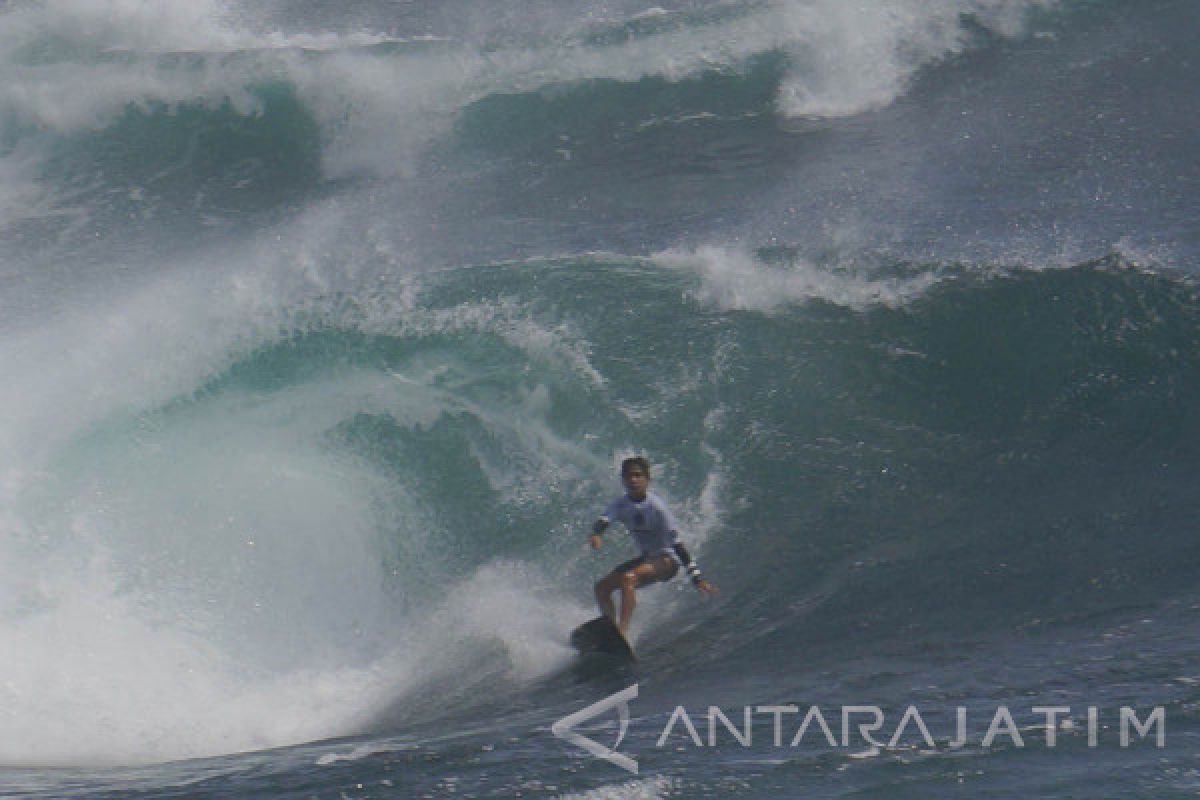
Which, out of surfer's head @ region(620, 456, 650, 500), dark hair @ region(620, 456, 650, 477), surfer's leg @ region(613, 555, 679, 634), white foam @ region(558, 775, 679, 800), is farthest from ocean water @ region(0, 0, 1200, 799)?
dark hair @ region(620, 456, 650, 477)

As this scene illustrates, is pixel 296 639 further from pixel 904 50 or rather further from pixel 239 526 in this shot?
pixel 904 50

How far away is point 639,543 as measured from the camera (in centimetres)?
1253

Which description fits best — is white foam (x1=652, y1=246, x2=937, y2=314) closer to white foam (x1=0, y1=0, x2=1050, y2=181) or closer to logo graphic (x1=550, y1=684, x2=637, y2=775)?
logo graphic (x1=550, y1=684, x2=637, y2=775)

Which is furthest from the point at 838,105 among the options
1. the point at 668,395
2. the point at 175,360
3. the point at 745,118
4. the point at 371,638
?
the point at 371,638

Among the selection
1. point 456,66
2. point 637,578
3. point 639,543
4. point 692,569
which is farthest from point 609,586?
point 456,66

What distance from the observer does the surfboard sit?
1209cm

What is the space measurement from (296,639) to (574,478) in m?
2.99

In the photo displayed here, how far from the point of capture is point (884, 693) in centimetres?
1052

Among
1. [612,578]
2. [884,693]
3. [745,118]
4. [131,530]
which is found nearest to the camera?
[884,693]

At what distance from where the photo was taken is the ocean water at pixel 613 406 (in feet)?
34.9

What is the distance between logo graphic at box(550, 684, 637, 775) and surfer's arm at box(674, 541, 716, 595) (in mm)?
1059

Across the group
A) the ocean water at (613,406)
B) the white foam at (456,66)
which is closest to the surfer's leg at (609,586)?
the ocean water at (613,406)

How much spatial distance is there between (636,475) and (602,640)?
127 cm

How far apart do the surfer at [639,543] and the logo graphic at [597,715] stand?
1.04 m
